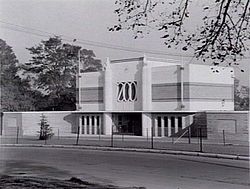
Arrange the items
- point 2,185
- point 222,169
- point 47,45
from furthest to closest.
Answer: point 47,45
point 222,169
point 2,185

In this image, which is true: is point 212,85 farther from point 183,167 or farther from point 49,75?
point 183,167

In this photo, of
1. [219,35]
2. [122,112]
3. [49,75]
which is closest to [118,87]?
[122,112]

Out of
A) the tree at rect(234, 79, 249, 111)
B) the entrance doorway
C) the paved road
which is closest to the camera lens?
the paved road

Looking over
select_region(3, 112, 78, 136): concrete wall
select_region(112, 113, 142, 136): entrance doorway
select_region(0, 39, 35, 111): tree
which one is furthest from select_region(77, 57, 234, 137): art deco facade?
select_region(0, 39, 35, 111): tree

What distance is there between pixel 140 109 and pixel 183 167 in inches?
989

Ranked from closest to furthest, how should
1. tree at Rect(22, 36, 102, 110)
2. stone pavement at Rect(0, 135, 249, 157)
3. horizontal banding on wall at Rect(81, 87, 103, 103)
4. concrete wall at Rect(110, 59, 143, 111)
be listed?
stone pavement at Rect(0, 135, 249, 157) → tree at Rect(22, 36, 102, 110) → concrete wall at Rect(110, 59, 143, 111) → horizontal banding on wall at Rect(81, 87, 103, 103)

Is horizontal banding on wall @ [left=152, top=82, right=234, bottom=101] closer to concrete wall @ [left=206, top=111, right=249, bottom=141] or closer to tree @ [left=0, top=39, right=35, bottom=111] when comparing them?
concrete wall @ [left=206, top=111, right=249, bottom=141]

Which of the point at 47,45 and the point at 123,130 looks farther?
the point at 123,130

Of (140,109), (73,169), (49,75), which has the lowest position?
(73,169)

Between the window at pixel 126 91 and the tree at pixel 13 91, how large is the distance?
25.7 feet

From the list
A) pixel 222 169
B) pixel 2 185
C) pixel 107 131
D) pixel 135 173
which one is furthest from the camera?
pixel 107 131

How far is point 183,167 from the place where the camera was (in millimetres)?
14688

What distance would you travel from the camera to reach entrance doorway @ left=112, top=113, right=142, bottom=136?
40625 millimetres

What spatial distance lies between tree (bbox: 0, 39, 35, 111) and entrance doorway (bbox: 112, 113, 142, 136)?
753 centimetres
